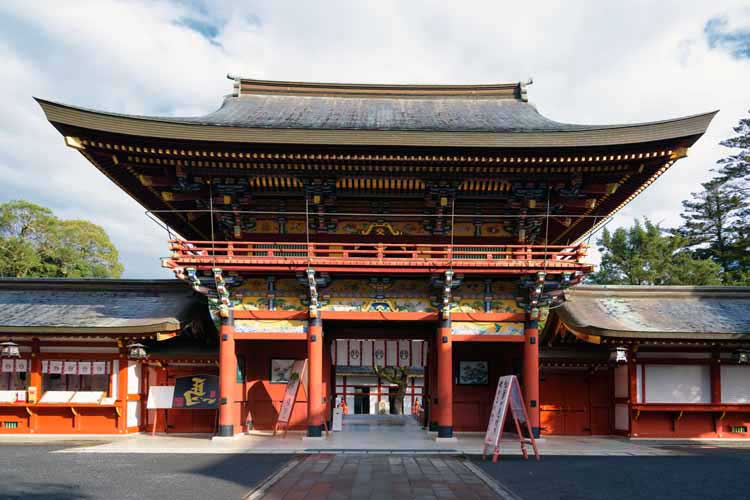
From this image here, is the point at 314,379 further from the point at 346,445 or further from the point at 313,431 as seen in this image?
the point at 346,445

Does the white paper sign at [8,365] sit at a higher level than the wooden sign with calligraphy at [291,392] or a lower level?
higher

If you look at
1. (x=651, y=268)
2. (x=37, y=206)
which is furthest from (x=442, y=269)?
(x=37, y=206)

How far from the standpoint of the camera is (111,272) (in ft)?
194

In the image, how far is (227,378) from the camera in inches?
663

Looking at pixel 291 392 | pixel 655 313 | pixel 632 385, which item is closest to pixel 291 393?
pixel 291 392

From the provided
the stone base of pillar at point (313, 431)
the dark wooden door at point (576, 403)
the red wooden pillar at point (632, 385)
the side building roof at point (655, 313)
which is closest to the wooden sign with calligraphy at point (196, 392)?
the stone base of pillar at point (313, 431)

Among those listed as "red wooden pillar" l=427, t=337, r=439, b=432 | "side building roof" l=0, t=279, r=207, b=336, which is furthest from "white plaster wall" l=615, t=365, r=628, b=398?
"side building roof" l=0, t=279, r=207, b=336

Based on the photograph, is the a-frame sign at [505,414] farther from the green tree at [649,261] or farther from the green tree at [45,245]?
the green tree at [45,245]

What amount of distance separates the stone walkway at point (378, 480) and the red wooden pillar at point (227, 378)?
381 cm

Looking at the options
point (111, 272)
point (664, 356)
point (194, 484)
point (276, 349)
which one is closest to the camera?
point (194, 484)

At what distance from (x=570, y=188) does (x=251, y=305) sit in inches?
393

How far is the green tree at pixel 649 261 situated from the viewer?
1592 inches

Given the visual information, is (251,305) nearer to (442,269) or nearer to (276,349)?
(276,349)

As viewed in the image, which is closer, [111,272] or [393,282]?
[393,282]
